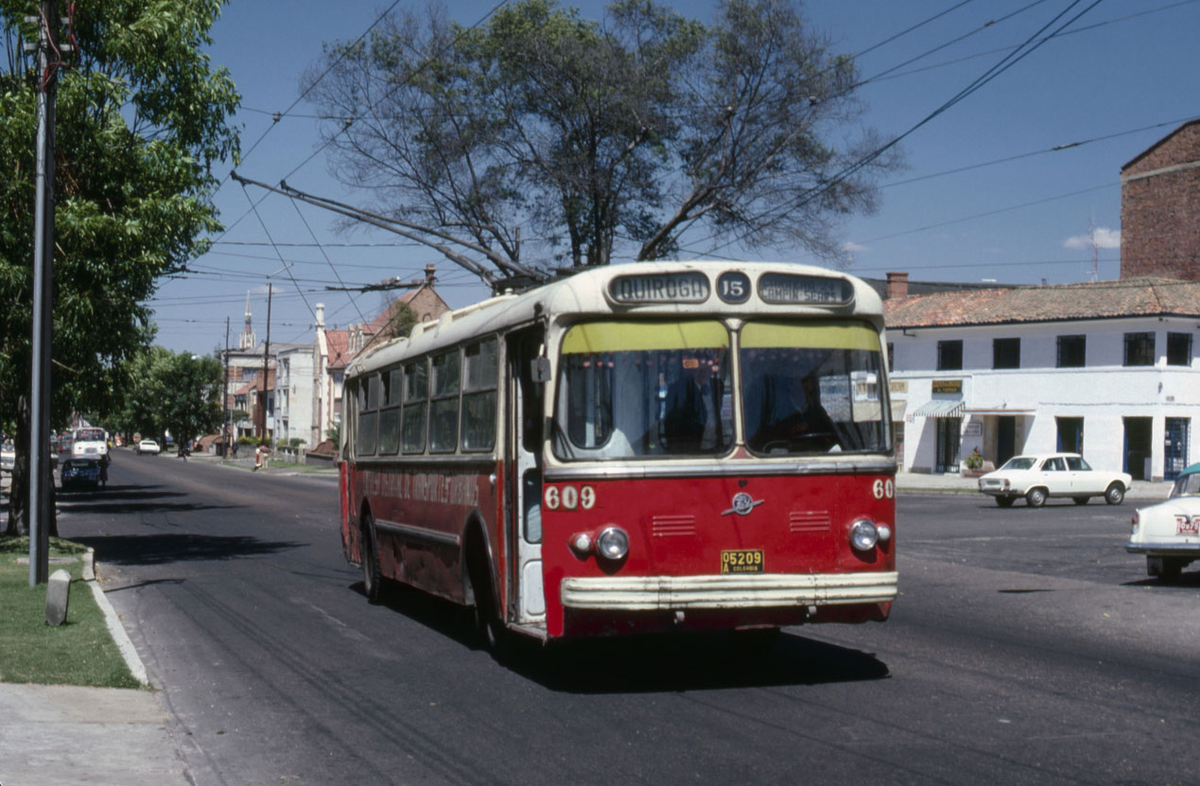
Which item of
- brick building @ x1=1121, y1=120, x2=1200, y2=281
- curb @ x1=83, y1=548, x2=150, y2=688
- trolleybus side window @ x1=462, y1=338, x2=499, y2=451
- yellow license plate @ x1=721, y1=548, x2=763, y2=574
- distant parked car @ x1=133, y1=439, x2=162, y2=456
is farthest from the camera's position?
distant parked car @ x1=133, y1=439, x2=162, y2=456

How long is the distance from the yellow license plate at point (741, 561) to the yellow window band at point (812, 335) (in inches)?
53.8

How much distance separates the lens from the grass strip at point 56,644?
390 inches

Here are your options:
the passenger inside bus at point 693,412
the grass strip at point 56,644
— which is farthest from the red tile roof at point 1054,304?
the passenger inside bus at point 693,412

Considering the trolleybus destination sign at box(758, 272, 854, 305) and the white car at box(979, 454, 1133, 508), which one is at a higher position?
the trolleybus destination sign at box(758, 272, 854, 305)

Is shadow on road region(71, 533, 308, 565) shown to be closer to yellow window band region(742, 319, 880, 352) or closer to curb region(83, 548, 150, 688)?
curb region(83, 548, 150, 688)

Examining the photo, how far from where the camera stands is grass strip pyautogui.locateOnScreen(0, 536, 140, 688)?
9.90 meters

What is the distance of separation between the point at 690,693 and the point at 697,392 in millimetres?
1998

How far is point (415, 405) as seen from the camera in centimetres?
1331

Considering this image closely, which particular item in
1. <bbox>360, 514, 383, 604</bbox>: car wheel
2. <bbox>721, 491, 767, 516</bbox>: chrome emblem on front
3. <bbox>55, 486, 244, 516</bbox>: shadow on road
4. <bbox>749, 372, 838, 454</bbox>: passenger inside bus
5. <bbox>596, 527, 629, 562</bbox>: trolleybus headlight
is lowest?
<bbox>55, 486, 244, 516</bbox>: shadow on road

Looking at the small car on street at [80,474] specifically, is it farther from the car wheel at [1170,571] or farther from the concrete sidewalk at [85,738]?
the concrete sidewalk at [85,738]

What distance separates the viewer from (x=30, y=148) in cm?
1952

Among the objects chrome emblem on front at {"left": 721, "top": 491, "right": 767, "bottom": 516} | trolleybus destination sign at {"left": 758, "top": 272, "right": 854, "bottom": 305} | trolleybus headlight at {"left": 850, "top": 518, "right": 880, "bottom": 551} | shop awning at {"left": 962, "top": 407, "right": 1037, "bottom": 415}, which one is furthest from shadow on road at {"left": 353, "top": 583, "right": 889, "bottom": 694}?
shop awning at {"left": 962, "top": 407, "right": 1037, "bottom": 415}

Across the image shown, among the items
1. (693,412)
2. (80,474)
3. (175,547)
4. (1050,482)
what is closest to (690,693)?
(693,412)

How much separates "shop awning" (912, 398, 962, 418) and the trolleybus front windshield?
1949 inches
